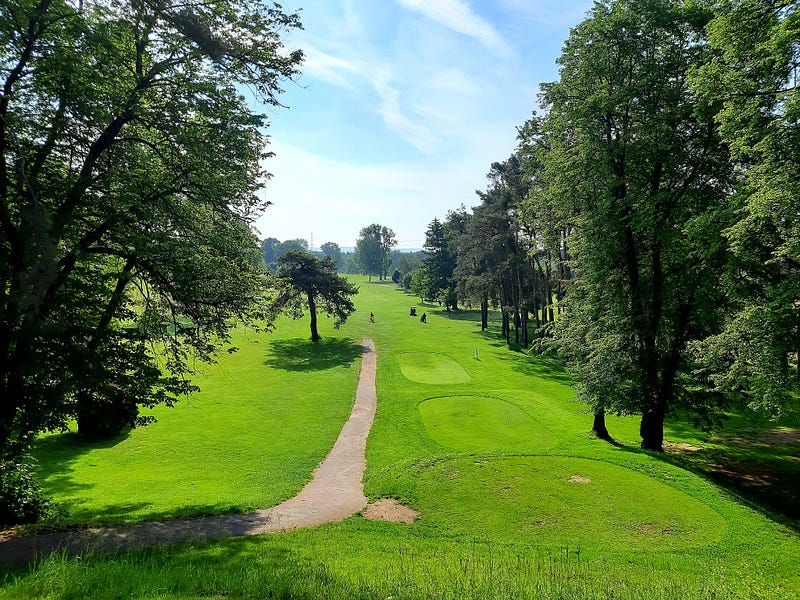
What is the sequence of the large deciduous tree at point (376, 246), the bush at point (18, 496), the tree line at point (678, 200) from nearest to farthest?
1. the bush at point (18, 496)
2. the tree line at point (678, 200)
3. the large deciduous tree at point (376, 246)

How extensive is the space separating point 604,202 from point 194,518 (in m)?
17.1

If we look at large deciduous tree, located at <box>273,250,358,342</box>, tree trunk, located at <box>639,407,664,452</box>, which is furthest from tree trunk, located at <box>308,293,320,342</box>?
tree trunk, located at <box>639,407,664,452</box>

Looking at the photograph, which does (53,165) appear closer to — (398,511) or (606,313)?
(398,511)

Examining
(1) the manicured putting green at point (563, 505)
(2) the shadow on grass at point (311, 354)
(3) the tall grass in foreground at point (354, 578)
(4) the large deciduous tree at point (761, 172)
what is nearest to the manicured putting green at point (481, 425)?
(1) the manicured putting green at point (563, 505)

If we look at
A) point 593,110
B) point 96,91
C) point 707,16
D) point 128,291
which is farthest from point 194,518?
point 707,16

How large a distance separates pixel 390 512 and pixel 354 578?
5.91 metres

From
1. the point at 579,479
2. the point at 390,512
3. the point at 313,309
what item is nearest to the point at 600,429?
the point at 579,479

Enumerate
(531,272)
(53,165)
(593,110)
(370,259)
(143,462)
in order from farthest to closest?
(370,259)
(531,272)
(143,462)
(593,110)
(53,165)

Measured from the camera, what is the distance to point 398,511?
42.3ft

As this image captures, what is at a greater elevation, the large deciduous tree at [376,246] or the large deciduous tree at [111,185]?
the large deciduous tree at [376,246]

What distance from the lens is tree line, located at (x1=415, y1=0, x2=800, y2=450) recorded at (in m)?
11.6

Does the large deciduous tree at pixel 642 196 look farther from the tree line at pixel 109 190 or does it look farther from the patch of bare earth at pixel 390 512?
the tree line at pixel 109 190

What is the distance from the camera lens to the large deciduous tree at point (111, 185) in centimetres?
905

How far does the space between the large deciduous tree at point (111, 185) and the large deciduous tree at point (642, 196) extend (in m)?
11.5
